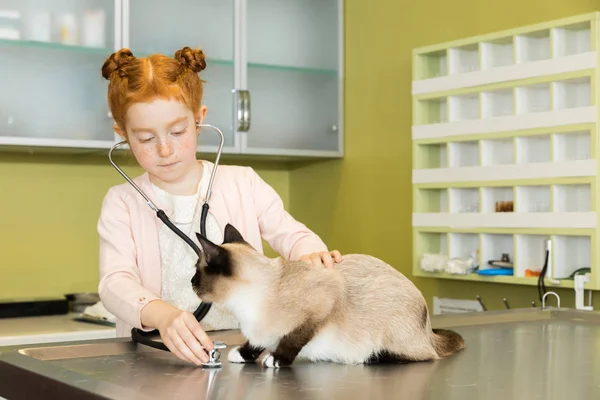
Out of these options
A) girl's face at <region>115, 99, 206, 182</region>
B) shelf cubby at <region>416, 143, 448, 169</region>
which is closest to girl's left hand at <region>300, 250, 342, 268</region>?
girl's face at <region>115, 99, 206, 182</region>

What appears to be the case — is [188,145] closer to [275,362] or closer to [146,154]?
[146,154]

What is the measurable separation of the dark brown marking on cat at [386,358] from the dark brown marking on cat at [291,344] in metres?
0.10

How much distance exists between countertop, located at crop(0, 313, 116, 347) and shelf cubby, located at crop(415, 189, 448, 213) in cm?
104

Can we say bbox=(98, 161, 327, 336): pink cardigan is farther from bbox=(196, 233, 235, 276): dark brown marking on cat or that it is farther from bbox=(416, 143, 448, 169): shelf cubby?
bbox=(416, 143, 448, 169): shelf cubby

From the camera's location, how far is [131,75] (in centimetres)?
154

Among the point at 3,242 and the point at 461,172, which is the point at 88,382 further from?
the point at 3,242

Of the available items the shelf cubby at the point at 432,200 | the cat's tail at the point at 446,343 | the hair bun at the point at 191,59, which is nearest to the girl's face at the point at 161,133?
the hair bun at the point at 191,59

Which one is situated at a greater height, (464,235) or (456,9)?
(456,9)

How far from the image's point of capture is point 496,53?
2590 mm

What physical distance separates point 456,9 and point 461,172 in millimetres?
580

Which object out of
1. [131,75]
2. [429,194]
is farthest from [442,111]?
[131,75]

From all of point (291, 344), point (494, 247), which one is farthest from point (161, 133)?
point (494, 247)

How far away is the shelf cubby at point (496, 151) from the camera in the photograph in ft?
8.40

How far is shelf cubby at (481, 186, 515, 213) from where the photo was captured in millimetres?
2561
